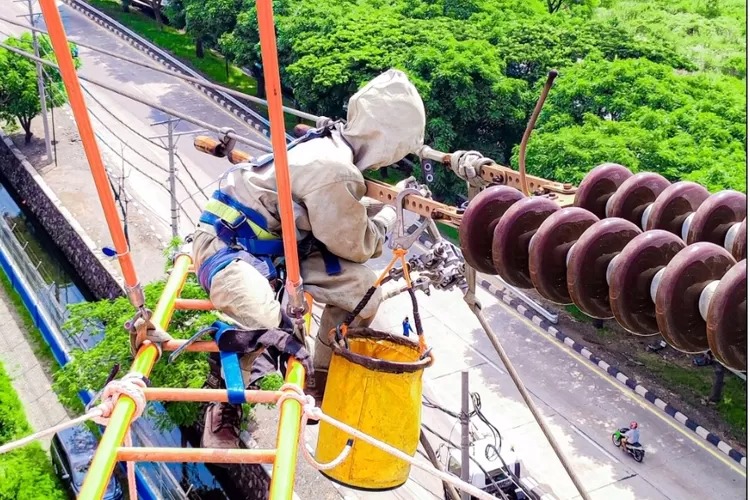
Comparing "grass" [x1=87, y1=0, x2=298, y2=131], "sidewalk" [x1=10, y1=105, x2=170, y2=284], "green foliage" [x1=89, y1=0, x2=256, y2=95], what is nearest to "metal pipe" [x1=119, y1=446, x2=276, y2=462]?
"sidewalk" [x1=10, y1=105, x2=170, y2=284]

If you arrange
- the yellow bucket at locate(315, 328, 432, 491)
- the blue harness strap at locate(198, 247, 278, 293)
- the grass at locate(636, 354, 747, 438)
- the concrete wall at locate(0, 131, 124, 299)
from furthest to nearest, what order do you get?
the concrete wall at locate(0, 131, 124, 299) → the grass at locate(636, 354, 747, 438) → the yellow bucket at locate(315, 328, 432, 491) → the blue harness strap at locate(198, 247, 278, 293)

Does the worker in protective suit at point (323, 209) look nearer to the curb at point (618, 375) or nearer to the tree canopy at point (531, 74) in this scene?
the curb at point (618, 375)

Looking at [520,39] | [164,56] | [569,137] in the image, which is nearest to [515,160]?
[569,137]

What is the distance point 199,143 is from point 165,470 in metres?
8.52

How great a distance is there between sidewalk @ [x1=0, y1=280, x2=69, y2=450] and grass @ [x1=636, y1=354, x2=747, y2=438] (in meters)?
11.3

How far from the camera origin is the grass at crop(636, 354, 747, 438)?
17.7 m

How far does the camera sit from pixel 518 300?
70.8 ft

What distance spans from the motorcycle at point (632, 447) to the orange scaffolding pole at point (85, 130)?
13.9 metres

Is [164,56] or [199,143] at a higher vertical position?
[199,143]

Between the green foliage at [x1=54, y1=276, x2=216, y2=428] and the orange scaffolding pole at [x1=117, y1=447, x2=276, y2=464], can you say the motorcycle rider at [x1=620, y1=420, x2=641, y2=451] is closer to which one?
the green foliage at [x1=54, y1=276, x2=216, y2=428]

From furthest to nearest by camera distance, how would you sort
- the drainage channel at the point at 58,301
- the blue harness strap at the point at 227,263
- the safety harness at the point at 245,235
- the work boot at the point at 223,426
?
the drainage channel at the point at 58,301 → the work boot at the point at 223,426 → the safety harness at the point at 245,235 → the blue harness strap at the point at 227,263

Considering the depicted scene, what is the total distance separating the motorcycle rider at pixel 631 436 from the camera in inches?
662

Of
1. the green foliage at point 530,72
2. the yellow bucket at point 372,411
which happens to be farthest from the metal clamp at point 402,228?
the green foliage at point 530,72

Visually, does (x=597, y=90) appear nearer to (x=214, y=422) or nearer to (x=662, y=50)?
(x=662, y=50)
